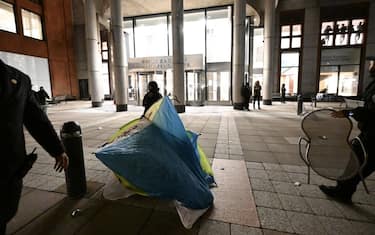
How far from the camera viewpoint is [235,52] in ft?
39.6

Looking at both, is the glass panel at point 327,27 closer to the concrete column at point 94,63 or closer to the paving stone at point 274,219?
the concrete column at point 94,63

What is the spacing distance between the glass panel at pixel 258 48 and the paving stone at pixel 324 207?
1577 centimetres

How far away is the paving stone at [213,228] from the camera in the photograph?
202cm

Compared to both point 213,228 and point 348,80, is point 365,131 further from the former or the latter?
point 348,80

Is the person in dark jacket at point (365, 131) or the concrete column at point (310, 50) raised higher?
the concrete column at point (310, 50)

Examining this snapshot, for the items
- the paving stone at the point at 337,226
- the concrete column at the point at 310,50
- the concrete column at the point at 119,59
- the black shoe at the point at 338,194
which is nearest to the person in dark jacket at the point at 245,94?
the concrete column at the point at 119,59

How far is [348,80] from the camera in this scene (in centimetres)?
1634

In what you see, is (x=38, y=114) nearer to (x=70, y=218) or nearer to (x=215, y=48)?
(x=70, y=218)

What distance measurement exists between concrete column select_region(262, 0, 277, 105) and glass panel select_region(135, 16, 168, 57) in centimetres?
785

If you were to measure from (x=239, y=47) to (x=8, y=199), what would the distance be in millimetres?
12285

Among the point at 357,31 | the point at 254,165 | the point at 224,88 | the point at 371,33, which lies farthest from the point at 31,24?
the point at 371,33

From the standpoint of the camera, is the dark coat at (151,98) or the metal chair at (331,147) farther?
the dark coat at (151,98)

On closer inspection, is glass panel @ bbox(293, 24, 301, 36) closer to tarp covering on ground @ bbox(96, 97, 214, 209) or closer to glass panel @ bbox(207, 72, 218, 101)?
glass panel @ bbox(207, 72, 218, 101)

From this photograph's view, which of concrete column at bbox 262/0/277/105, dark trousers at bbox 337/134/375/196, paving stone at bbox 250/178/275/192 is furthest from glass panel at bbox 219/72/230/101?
dark trousers at bbox 337/134/375/196
